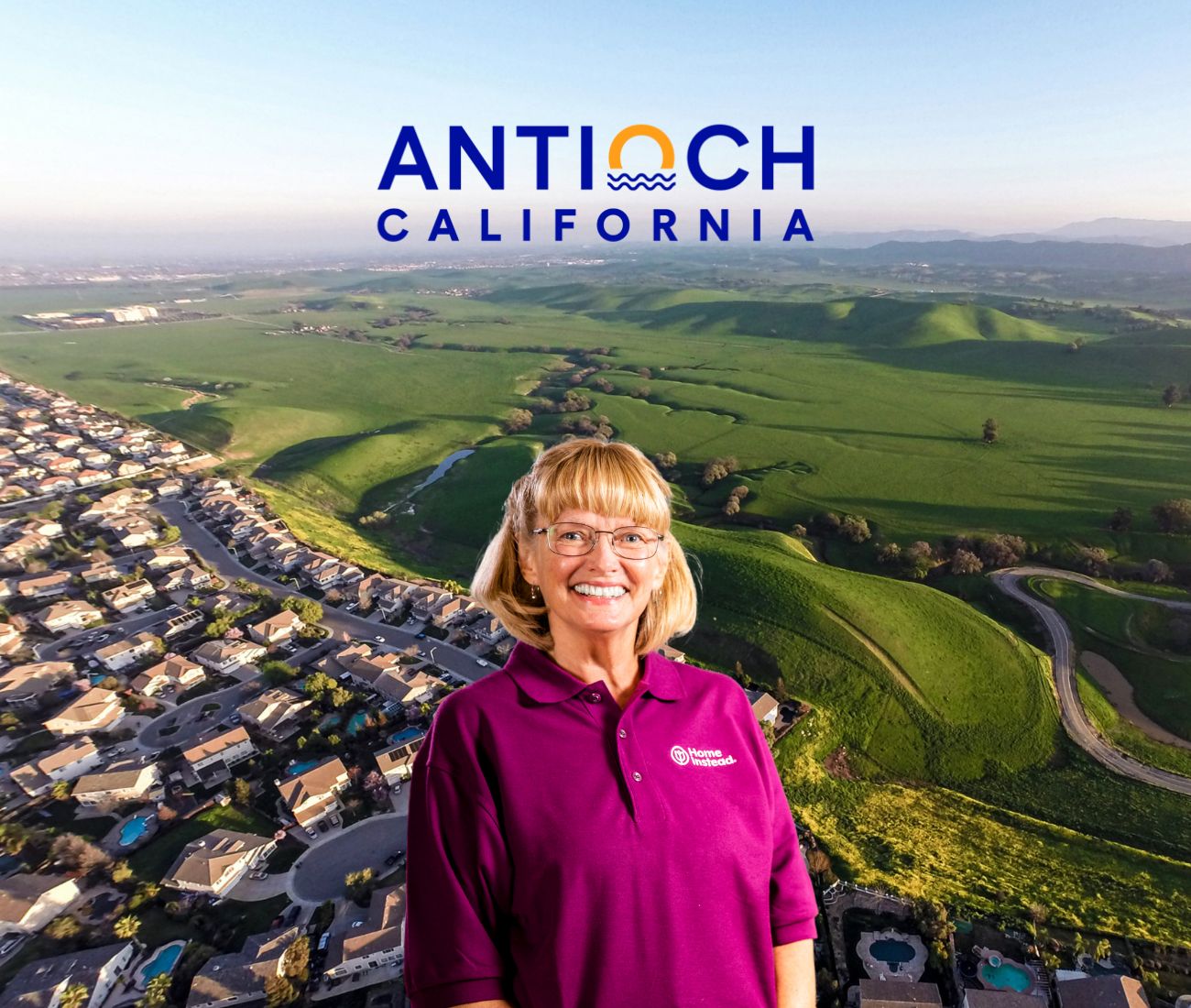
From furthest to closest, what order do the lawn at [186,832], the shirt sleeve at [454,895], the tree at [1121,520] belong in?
the tree at [1121,520]
the lawn at [186,832]
the shirt sleeve at [454,895]

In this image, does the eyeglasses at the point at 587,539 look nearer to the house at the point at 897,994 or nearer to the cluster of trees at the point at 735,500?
the house at the point at 897,994

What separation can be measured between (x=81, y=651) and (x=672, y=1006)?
4486cm

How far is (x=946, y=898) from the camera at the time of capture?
21.7 metres

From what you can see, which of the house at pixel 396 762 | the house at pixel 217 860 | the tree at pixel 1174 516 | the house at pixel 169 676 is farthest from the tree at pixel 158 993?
the tree at pixel 1174 516

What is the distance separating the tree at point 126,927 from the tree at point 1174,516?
67.2 metres

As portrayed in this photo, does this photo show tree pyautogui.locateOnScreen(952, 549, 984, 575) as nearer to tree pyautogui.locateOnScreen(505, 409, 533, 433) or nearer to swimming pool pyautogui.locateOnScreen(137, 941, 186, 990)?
swimming pool pyautogui.locateOnScreen(137, 941, 186, 990)

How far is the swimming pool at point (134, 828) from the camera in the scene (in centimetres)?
2409

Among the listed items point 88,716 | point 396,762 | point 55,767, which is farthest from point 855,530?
point 55,767

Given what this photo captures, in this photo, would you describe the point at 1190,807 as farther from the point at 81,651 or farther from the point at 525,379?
the point at 525,379

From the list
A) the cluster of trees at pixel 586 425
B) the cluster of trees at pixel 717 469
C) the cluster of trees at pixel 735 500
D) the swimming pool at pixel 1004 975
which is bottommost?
the swimming pool at pixel 1004 975

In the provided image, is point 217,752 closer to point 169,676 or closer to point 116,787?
point 116,787

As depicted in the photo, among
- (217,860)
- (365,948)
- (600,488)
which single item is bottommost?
(365,948)

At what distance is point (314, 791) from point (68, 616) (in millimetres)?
25120

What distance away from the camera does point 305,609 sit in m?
38.4
